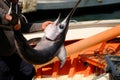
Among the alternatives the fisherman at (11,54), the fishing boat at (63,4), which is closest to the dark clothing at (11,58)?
the fisherman at (11,54)

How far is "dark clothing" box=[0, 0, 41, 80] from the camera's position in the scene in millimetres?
3293

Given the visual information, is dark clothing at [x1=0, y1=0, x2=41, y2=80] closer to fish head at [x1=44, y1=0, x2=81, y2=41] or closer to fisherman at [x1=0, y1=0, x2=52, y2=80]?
fisherman at [x1=0, y1=0, x2=52, y2=80]

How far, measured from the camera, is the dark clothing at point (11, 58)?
329cm

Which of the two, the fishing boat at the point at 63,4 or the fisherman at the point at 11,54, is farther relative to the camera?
the fishing boat at the point at 63,4

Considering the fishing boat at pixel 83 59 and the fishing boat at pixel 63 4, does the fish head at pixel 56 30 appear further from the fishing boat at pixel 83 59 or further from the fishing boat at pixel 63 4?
the fishing boat at pixel 63 4

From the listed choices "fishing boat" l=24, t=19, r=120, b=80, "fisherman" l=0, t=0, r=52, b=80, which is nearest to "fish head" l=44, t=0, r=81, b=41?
"fisherman" l=0, t=0, r=52, b=80

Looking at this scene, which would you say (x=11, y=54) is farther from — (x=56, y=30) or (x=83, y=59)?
(x=83, y=59)

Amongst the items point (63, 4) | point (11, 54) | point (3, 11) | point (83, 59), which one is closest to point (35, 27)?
point (11, 54)

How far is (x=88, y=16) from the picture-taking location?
36.6ft

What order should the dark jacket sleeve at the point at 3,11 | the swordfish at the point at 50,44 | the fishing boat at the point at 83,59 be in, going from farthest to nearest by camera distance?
the fishing boat at the point at 83,59 → the swordfish at the point at 50,44 → the dark jacket sleeve at the point at 3,11

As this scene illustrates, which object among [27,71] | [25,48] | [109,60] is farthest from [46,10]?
[25,48]

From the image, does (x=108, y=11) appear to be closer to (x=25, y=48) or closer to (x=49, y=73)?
(x=49, y=73)

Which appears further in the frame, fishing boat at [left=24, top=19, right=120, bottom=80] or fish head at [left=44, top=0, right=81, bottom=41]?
fishing boat at [left=24, top=19, right=120, bottom=80]

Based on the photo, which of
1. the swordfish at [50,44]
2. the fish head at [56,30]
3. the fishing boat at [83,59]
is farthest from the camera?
the fishing boat at [83,59]
